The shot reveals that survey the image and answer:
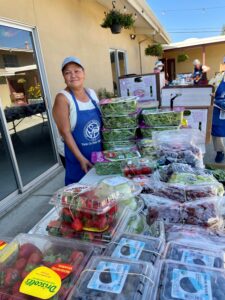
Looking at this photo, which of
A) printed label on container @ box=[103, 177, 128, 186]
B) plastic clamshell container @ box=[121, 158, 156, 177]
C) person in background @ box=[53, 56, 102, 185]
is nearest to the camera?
printed label on container @ box=[103, 177, 128, 186]

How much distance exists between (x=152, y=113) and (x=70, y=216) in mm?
1194

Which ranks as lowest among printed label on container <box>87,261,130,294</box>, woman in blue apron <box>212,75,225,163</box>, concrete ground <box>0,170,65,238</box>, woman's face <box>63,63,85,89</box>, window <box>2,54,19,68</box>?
concrete ground <box>0,170,65,238</box>

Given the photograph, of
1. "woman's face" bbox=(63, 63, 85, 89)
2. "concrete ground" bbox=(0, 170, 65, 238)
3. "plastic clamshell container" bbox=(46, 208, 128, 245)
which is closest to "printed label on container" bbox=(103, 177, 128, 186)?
"plastic clamshell container" bbox=(46, 208, 128, 245)

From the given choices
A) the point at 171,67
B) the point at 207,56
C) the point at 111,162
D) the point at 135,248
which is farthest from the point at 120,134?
the point at 207,56

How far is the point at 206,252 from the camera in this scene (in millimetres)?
765

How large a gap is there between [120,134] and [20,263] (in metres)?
1.30

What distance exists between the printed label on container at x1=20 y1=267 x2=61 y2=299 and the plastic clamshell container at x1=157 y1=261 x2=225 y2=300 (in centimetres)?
27

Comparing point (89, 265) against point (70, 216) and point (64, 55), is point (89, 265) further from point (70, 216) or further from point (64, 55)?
point (64, 55)

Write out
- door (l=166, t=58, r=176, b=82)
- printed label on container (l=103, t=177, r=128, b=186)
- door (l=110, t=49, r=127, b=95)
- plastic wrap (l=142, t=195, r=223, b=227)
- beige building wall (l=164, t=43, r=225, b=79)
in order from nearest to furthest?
plastic wrap (l=142, t=195, r=223, b=227)
printed label on container (l=103, t=177, r=128, b=186)
door (l=110, t=49, r=127, b=95)
beige building wall (l=164, t=43, r=225, b=79)
door (l=166, t=58, r=176, b=82)

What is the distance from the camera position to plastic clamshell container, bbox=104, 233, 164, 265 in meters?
0.76

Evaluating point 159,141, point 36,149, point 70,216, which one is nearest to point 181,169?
point 159,141

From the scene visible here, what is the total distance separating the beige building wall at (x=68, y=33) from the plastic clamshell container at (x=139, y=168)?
2.69 metres

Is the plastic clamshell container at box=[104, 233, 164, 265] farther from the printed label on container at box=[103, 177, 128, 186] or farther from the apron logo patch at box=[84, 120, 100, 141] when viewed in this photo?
the apron logo patch at box=[84, 120, 100, 141]

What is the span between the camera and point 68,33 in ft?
15.0
